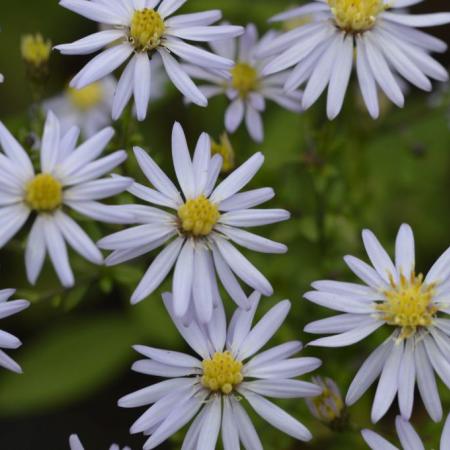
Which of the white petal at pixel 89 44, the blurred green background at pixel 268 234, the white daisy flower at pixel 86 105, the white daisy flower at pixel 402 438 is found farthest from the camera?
the white daisy flower at pixel 86 105

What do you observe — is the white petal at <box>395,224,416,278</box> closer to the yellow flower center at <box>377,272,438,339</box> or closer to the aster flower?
the yellow flower center at <box>377,272,438,339</box>

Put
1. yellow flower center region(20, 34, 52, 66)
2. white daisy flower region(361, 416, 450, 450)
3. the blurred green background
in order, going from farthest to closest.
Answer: the blurred green background → yellow flower center region(20, 34, 52, 66) → white daisy flower region(361, 416, 450, 450)

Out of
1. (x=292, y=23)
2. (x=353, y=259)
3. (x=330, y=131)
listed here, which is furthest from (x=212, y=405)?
(x=292, y=23)

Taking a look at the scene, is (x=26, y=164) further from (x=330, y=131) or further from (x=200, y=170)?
(x=330, y=131)

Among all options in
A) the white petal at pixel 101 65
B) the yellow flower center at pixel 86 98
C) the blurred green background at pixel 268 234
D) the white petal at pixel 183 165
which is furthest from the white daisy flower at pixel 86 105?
the white petal at pixel 183 165

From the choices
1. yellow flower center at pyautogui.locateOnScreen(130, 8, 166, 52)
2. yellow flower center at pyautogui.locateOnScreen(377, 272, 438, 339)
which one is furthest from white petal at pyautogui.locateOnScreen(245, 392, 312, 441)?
yellow flower center at pyautogui.locateOnScreen(130, 8, 166, 52)

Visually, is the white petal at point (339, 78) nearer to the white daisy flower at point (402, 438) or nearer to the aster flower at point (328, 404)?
the aster flower at point (328, 404)
